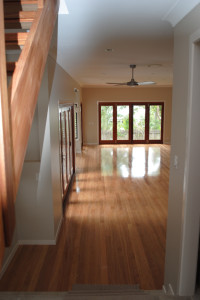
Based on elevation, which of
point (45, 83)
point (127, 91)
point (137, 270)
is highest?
point (127, 91)

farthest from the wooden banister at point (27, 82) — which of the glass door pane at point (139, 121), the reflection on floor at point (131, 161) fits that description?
the glass door pane at point (139, 121)

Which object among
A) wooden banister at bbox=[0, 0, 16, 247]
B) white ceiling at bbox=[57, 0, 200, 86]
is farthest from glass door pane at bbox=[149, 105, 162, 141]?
wooden banister at bbox=[0, 0, 16, 247]

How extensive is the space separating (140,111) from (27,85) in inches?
441

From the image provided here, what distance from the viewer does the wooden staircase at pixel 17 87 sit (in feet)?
3.63

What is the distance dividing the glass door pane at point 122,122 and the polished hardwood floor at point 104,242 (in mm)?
5449

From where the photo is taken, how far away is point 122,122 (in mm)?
12367

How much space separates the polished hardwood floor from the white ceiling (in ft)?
9.85

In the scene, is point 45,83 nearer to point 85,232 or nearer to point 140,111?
point 85,232

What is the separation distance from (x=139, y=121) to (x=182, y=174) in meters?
10.3

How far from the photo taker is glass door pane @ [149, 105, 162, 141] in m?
12.3

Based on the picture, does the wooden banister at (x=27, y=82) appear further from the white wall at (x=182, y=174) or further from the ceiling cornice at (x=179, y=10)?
the white wall at (x=182, y=174)

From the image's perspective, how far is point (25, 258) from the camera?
3531 millimetres

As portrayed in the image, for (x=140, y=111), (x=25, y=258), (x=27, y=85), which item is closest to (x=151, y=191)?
(x=25, y=258)

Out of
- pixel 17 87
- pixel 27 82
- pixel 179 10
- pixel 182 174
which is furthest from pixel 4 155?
pixel 179 10
